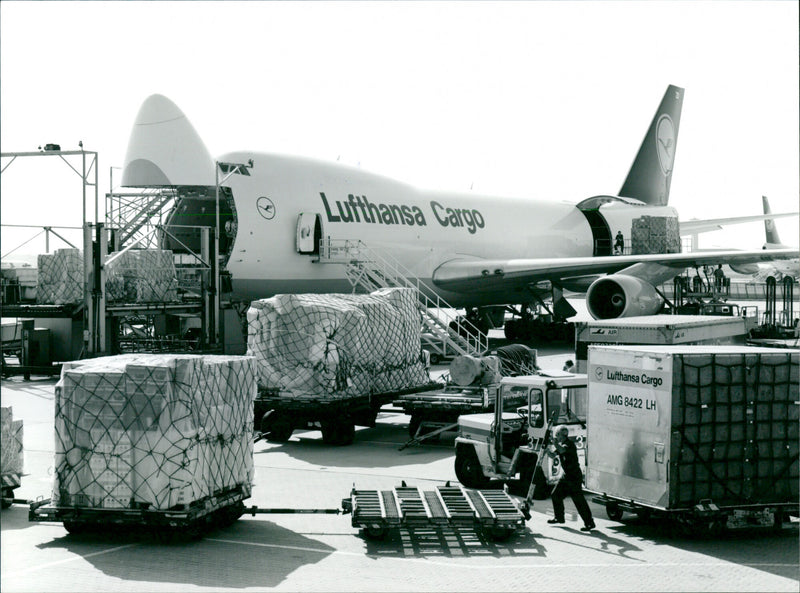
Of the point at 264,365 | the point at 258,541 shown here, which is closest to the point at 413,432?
the point at 264,365

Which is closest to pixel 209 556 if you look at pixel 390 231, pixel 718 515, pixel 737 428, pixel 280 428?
pixel 718 515

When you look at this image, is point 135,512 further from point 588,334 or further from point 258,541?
point 588,334

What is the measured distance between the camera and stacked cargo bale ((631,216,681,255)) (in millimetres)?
35656

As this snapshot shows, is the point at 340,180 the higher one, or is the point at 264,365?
the point at 340,180

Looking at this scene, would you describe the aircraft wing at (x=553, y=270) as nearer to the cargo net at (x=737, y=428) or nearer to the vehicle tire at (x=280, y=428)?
the vehicle tire at (x=280, y=428)

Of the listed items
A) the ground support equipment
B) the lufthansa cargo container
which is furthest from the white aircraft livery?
the ground support equipment

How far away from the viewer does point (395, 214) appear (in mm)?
29750

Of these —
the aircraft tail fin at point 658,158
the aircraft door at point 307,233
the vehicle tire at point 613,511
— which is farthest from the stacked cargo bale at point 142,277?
the aircraft tail fin at point 658,158

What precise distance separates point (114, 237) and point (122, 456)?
1652 cm

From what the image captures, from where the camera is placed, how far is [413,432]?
16.6 meters

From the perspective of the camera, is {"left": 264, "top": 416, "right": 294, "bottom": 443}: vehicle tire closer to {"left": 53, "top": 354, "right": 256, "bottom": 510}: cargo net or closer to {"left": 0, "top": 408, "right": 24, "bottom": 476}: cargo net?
{"left": 0, "top": 408, "right": 24, "bottom": 476}: cargo net

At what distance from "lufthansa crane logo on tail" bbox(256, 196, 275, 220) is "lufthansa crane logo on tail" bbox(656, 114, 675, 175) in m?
22.8

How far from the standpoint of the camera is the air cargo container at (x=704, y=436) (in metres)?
10.0

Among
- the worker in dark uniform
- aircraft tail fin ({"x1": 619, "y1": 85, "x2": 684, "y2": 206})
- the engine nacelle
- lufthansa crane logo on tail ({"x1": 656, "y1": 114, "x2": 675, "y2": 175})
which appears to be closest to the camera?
the worker in dark uniform
